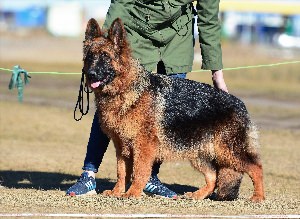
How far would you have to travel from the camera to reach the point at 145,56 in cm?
958

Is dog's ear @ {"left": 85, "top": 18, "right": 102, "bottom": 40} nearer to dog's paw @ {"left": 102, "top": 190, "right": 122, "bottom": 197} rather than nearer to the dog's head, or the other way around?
the dog's head

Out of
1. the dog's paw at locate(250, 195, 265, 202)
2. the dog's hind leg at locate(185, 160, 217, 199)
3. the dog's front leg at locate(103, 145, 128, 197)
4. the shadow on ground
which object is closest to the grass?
the shadow on ground

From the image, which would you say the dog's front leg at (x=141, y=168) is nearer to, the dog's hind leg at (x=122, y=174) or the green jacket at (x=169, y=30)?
the dog's hind leg at (x=122, y=174)

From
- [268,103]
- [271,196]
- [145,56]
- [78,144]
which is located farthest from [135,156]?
[268,103]

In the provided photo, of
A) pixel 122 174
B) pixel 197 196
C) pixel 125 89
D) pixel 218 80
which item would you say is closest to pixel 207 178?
pixel 197 196

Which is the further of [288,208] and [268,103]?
[268,103]

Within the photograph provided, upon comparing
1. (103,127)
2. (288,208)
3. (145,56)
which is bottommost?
(288,208)

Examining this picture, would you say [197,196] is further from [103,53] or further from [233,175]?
[103,53]

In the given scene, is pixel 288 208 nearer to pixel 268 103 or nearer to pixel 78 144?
pixel 78 144

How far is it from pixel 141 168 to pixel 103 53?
1.19m

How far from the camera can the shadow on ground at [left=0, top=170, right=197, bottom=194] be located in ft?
35.1

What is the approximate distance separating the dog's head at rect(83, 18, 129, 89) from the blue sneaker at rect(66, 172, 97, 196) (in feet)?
4.18

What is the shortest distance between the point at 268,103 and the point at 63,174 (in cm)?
1225

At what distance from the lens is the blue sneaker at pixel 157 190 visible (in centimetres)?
968
